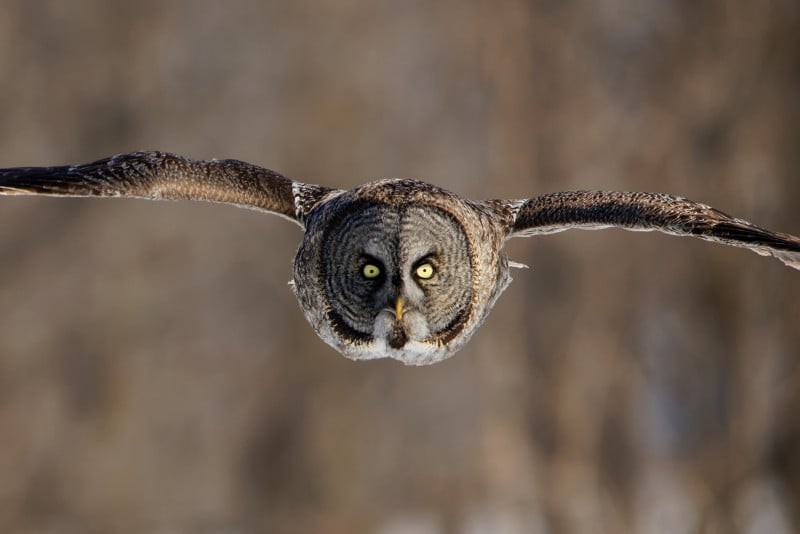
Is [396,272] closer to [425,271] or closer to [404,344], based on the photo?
[425,271]

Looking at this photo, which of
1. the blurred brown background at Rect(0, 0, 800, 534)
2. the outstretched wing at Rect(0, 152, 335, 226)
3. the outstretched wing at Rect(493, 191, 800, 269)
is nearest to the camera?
the outstretched wing at Rect(493, 191, 800, 269)

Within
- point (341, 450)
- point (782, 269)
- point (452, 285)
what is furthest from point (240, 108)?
point (452, 285)

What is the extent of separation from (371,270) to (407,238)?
20 cm

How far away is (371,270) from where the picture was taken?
462 centimetres

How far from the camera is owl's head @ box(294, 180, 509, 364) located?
15.0 feet

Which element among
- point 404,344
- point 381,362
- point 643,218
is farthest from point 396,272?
point 381,362

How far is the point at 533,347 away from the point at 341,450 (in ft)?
6.76

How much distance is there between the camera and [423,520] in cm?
1175

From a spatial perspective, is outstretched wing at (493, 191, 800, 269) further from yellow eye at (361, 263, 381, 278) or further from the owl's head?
yellow eye at (361, 263, 381, 278)

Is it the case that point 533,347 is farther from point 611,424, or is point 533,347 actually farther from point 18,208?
point 18,208

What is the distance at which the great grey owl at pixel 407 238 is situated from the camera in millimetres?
4594

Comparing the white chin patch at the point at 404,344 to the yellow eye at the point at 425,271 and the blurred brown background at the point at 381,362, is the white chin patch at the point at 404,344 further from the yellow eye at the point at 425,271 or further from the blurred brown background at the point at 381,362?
the blurred brown background at the point at 381,362

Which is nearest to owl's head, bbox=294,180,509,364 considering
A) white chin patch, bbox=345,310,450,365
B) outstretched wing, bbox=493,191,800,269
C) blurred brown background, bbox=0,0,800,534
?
white chin patch, bbox=345,310,450,365

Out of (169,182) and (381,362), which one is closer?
(169,182)
